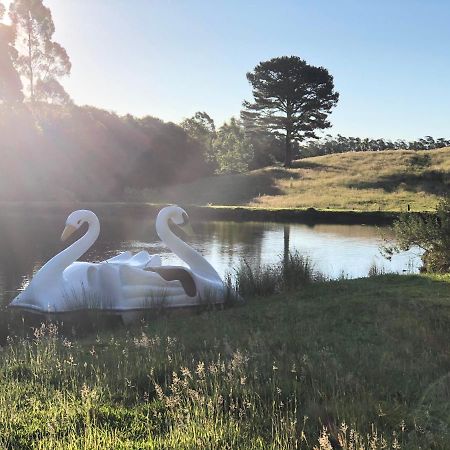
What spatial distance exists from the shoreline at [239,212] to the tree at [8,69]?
16.9 metres

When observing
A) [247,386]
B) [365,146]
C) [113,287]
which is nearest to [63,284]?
[113,287]

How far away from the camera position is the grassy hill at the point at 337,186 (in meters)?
45.4

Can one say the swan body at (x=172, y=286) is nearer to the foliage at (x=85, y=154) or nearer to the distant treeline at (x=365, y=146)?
the foliage at (x=85, y=154)

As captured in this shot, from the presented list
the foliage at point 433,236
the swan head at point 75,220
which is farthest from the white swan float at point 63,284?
the foliage at point 433,236

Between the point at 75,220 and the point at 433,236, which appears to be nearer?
the point at 75,220

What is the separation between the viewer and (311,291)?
1100cm

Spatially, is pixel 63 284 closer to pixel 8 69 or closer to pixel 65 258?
pixel 65 258

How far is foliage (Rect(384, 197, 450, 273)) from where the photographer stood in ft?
45.4

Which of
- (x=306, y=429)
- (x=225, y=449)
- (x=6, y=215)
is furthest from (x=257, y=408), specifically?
(x=6, y=215)

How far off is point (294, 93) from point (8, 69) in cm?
2849

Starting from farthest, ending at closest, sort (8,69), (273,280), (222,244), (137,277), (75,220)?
(8,69)
(222,244)
(273,280)
(75,220)
(137,277)

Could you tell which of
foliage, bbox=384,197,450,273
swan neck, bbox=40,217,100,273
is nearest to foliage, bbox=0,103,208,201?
foliage, bbox=384,197,450,273

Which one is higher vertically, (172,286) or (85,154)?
(85,154)

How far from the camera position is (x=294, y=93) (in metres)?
60.7
